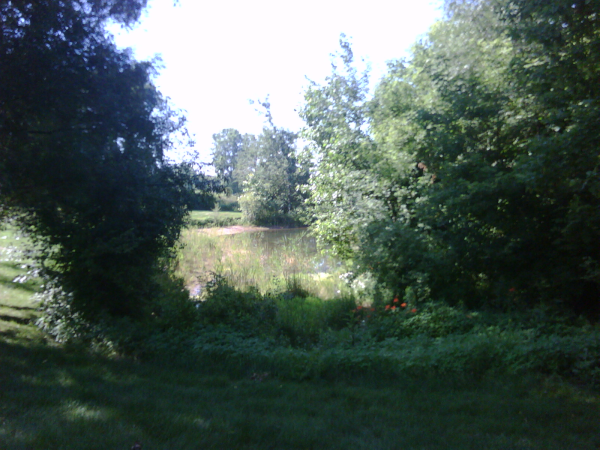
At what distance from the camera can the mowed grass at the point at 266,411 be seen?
381 cm

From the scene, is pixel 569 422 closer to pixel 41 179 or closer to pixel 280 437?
pixel 280 437

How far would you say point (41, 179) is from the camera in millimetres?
6852

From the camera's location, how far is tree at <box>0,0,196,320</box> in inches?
256

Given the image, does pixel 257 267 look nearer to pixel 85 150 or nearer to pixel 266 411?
pixel 85 150

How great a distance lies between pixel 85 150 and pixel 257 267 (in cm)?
758

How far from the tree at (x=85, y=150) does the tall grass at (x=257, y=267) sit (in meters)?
3.44

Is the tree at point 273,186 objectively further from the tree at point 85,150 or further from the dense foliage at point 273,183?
the tree at point 85,150

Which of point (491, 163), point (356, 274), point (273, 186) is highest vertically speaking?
point (273, 186)

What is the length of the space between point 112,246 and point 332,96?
8720mm

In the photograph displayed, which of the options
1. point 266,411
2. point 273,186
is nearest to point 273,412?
point 266,411

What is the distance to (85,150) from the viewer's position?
6.83 meters

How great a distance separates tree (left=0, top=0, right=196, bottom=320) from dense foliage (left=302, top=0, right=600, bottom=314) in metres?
4.74

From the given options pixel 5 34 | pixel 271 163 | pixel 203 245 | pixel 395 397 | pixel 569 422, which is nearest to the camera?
pixel 569 422

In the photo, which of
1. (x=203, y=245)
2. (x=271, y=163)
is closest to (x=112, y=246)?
(x=203, y=245)
